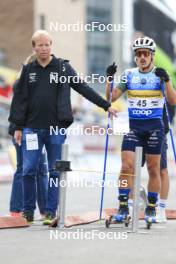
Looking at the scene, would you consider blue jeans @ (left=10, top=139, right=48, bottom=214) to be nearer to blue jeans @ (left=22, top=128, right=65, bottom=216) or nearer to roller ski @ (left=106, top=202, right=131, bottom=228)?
blue jeans @ (left=22, top=128, right=65, bottom=216)

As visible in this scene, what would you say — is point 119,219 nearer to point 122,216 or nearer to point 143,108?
point 122,216

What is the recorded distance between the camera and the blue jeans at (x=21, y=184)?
1019cm

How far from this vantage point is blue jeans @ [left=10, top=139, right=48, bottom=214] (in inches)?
401

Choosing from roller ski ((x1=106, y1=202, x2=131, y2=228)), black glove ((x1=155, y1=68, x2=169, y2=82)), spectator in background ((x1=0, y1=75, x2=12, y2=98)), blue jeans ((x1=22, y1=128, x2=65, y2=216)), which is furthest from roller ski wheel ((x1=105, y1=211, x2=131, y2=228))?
spectator in background ((x1=0, y1=75, x2=12, y2=98))

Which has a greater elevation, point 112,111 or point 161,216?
point 112,111

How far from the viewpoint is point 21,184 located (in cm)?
1023

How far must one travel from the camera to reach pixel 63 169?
9031 mm

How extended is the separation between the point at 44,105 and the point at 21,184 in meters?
1.09

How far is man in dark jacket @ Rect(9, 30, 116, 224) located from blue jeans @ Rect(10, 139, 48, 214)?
48 centimetres

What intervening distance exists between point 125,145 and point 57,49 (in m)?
61.0

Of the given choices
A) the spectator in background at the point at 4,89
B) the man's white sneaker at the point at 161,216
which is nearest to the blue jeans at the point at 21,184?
the man's white sneaker at the point at 161,216

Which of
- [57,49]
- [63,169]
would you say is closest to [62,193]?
[63,169]

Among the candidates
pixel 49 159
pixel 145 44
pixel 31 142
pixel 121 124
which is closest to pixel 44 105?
pixel 31 142

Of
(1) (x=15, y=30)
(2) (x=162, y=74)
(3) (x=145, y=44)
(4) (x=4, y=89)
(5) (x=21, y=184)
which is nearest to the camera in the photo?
(2) (x=162, y=74)
